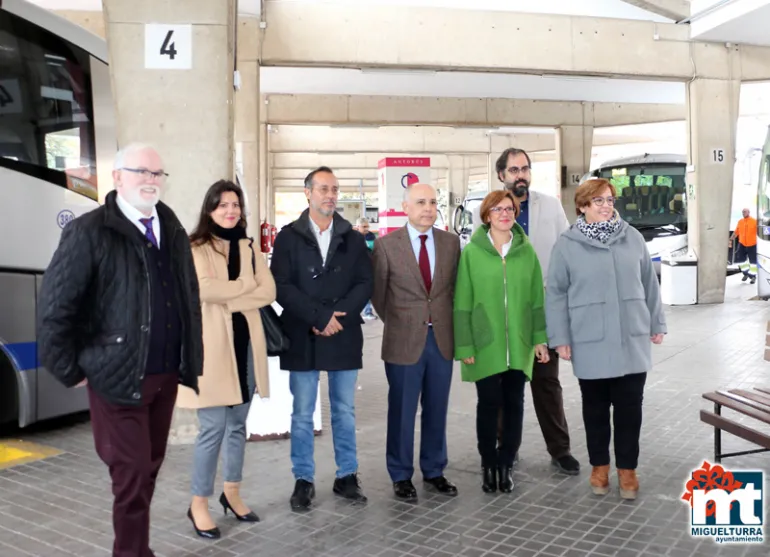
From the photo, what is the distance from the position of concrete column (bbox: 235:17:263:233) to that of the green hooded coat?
31.9 ft

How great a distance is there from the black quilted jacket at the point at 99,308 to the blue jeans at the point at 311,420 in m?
1.42

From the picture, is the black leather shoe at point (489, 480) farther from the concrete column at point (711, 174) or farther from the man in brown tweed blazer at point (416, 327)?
the concrete column at point (711, 174)

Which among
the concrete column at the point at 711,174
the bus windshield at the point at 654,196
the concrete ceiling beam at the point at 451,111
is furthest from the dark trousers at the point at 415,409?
the concrete ceiling beam at the point at 451,111

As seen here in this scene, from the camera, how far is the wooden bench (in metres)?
4.15

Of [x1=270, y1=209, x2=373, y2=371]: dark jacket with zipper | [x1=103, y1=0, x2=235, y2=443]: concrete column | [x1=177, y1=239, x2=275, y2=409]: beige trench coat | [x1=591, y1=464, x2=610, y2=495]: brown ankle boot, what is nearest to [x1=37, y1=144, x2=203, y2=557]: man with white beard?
[x1=177, y1=239, x2=275, y2=409]: beige trench coat

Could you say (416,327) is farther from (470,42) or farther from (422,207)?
(470,42)

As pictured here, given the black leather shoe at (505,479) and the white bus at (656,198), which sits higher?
the white bus at (656,198)

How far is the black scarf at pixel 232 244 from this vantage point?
402cm

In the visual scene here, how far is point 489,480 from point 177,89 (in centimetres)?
370

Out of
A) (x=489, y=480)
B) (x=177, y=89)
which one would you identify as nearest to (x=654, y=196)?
(x=177, y=89)

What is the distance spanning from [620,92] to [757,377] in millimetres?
15742

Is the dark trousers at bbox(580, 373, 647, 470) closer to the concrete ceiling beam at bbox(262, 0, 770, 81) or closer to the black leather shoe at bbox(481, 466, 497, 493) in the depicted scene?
the black leather shoe at bbox(481, 466, 497, 493)

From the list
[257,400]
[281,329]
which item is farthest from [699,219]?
[281,329]

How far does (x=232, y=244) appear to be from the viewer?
161 inches
